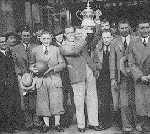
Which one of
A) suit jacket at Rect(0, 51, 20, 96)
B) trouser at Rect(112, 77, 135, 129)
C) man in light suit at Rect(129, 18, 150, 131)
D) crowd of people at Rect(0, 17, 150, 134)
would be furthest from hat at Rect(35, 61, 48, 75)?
man in light suit at Rect(129, 18, 150, 131)

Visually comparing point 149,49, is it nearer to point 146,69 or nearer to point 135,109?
point 146,69

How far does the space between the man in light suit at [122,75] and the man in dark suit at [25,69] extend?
1.56 metres

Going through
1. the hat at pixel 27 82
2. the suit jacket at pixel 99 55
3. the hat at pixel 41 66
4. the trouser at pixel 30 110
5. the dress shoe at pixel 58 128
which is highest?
the suit jacket at pixel 99 55

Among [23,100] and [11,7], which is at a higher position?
[11,7]

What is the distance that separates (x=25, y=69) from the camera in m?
7.20

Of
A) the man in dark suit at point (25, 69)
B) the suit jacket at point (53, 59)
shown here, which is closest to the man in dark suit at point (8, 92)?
the man in dark suit at point (25, 69)

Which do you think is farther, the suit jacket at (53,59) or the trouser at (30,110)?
the trouser at (30,110)

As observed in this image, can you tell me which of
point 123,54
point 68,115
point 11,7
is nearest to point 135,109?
point 123,54

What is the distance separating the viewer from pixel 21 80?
6.95 meters

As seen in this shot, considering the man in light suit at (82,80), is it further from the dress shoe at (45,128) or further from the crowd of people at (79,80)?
the dress shoe at (45,128)

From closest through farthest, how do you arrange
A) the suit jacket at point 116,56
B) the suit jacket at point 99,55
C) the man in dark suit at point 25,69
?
the suit jacket at point 116,56 → the suit jacket at point 99,55 → the man in dark suit at point 25,69

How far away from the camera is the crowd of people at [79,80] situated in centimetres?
659

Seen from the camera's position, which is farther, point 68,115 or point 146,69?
point 68,115

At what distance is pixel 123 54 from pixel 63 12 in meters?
3.95
